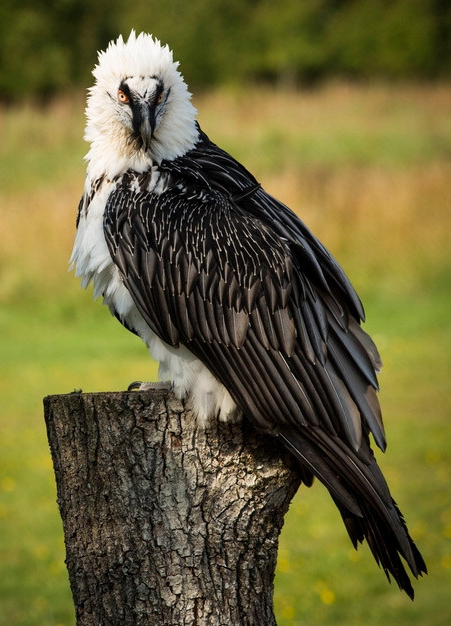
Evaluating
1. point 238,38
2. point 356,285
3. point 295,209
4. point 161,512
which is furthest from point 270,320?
Result: point 238,38

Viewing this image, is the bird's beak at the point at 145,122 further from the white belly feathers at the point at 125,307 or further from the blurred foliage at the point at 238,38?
the blurred foliage at the point at 238,38

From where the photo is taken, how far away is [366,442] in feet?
11.8

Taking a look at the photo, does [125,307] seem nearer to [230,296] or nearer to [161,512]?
[230,296]

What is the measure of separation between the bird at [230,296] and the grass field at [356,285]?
268 centimetres

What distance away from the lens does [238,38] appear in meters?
21.4

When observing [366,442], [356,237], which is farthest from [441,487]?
[356,237]

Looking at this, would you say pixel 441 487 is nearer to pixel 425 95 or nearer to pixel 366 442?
pixel 366 442

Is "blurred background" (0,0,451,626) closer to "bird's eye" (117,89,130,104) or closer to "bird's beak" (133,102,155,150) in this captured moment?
"bird's beak" (133,102,155,150)

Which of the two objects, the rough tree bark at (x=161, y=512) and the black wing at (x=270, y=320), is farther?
the black wing at (x=270, y=320)

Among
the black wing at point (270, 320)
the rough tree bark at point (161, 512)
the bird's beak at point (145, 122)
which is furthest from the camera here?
the bird's beak at point (145, 122)

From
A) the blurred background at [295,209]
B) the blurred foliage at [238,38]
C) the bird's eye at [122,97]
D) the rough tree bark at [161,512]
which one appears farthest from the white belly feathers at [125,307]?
the blurred foliage at [238,38]

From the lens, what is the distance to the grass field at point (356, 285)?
6539mm

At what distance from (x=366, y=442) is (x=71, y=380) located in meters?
8.00

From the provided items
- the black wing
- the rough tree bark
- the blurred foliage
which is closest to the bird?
the black wing
